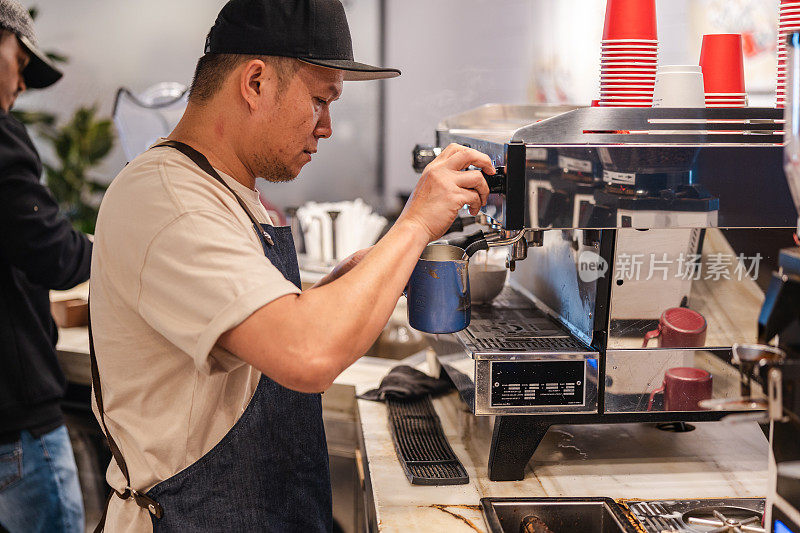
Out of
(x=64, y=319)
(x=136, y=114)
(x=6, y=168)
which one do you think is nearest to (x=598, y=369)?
(x=6, y=168)

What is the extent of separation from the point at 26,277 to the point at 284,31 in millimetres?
1278

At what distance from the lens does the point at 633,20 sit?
133cm

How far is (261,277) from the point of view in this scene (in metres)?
0.98

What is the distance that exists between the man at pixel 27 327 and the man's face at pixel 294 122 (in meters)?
1.02

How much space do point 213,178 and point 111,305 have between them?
24cm

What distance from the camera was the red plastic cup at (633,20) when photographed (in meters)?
1.33

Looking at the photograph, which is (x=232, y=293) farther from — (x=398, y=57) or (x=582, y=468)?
(x=398, y=57)

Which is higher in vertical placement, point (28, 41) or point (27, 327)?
point (28, 41)

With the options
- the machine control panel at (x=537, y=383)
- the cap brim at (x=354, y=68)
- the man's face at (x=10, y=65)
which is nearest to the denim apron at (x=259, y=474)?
the cap brim at (x=354, y=68)

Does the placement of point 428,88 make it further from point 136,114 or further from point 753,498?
point 753,498

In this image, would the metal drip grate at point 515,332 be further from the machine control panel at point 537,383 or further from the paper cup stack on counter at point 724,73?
the paper cup stack on counter at point 724,73

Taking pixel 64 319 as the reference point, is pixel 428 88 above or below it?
above

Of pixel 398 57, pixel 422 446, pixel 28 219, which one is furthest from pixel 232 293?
pixel 398 57

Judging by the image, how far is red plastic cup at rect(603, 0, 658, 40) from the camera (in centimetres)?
133
